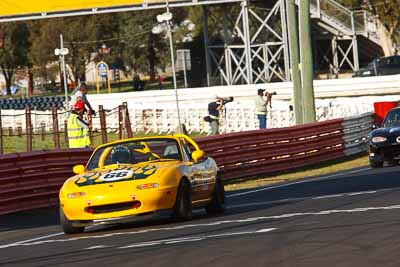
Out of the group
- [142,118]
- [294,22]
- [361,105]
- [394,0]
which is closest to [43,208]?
[294,22]

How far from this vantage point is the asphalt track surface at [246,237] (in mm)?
10297

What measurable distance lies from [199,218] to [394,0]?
5481 centimetres

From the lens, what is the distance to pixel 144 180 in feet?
47.3

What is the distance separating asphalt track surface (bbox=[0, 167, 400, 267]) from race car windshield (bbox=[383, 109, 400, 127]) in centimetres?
785

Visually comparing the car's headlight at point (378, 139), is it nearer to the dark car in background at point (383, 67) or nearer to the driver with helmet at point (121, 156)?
the driver with helmet at point (121, 156)

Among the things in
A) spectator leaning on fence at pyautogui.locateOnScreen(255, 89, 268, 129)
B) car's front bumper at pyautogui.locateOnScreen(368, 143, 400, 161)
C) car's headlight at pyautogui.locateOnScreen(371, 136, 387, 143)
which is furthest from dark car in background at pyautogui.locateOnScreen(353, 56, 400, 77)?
car's front bumper at pyautogui.locateOnScreen(368, 143, 400, 161)

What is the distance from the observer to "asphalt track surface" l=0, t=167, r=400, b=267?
405 inches

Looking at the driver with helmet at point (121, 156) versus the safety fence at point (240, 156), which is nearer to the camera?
the driver with helmet at point (121, 156)

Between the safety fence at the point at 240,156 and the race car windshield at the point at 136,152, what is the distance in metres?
3.05

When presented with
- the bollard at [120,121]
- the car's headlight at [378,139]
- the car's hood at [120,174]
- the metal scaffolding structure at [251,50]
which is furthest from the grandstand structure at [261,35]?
the car's hood at [120,174]

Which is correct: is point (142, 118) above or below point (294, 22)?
below

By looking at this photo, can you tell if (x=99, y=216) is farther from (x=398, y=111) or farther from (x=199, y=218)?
(x=398, y=111)

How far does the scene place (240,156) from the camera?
26.7 m

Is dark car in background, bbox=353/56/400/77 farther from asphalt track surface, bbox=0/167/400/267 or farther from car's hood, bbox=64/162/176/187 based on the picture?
car's hood, bbox=64/162/176/187
